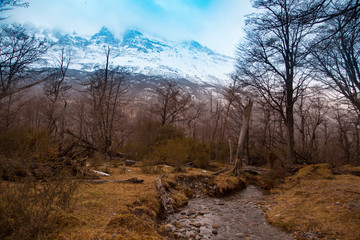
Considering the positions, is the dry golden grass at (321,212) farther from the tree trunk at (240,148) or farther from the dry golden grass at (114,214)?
the tree trunk at (240,148)

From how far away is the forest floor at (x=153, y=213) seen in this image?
107 inches

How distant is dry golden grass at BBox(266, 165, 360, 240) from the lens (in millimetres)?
3596

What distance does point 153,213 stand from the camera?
4.08 m

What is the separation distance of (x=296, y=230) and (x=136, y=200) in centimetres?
346

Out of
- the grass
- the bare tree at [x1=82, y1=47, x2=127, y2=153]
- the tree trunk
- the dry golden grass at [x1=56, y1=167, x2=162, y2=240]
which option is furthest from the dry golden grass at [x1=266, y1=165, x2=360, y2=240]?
the bare tree at [x1=82, y1=47, x2=127, y2=153]

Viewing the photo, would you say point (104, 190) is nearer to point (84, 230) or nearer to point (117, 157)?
point (84, 230)

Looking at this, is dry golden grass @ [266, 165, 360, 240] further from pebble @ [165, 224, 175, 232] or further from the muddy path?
pebble @ [165, 224, 175, 232]

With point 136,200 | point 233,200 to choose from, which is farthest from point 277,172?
point 136,200

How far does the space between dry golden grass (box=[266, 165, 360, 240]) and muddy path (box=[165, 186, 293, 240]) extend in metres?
0.41

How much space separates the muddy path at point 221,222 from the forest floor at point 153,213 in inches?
9.7

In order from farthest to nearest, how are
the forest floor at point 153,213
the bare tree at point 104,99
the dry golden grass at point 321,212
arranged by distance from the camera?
the bare tree at point 104,99 < the dry golden grass at point 321,212 < the forest floor at point 153,213

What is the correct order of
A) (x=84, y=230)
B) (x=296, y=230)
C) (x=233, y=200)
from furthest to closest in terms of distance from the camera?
(x=233, y=200) < (x=296, y=230) < (x=84, y=230)

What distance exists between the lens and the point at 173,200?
5.59m

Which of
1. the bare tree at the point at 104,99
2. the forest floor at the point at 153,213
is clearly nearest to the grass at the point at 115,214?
the forest floor at the point at 153,213
